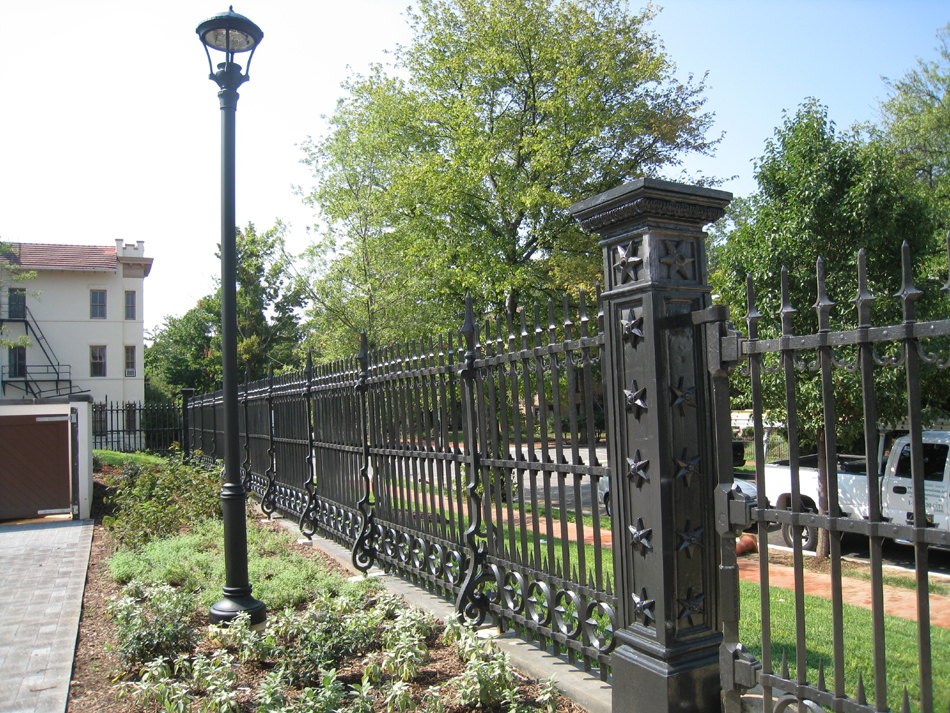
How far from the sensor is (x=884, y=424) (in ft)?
33.5

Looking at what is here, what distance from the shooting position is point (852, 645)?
18.1 ft

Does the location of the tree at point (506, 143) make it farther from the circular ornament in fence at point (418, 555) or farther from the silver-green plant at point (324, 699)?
the silver-green plant at point (324, 699)

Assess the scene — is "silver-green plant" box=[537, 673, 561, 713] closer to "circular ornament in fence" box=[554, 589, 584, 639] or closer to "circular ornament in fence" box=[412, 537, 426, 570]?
"circular ornament in fence" box=[554, 589, 584, 639]

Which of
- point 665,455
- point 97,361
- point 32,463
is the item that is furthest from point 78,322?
point 665,455

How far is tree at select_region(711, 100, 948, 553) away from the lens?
932 cm

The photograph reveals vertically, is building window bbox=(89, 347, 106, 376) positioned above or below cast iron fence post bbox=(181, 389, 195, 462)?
above

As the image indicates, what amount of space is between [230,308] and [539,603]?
3400mm

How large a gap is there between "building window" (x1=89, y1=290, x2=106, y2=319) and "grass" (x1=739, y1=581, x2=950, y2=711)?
37.3 meters

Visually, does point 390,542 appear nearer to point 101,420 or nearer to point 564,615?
point 564,615

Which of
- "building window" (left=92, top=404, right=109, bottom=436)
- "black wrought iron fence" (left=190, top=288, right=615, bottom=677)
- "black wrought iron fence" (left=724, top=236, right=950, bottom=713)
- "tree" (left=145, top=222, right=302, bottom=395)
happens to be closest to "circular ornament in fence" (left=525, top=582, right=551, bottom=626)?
"black wrought iron fence" (left=190, top=288, right=615, bottom=677)

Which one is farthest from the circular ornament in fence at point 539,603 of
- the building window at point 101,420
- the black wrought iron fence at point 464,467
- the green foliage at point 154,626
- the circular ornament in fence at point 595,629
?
the building window at point 101,420

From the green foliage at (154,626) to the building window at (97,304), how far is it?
3582cm

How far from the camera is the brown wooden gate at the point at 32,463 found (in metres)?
11.9

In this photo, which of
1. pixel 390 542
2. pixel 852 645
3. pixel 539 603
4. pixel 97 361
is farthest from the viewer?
pixel 97 361
